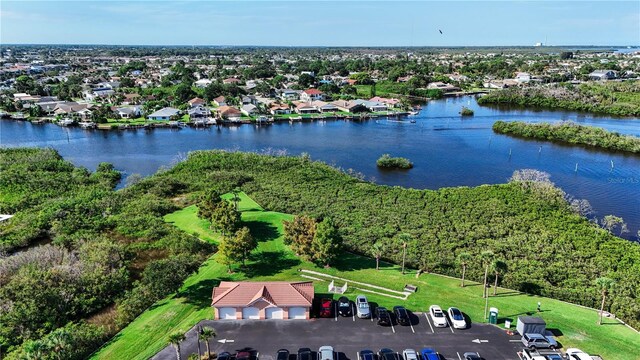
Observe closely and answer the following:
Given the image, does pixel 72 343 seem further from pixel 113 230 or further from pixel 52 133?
pixel 52 133

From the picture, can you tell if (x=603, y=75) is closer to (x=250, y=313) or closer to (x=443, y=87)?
(x=443, y=87)

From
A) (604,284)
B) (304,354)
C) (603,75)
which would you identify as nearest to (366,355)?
(304,354)

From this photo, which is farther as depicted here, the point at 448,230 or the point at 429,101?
the point at 429,101

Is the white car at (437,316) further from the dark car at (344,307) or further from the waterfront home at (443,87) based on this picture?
the waterfront home at (443,87)

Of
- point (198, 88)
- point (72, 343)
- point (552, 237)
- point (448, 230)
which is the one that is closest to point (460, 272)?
point (448, 230)

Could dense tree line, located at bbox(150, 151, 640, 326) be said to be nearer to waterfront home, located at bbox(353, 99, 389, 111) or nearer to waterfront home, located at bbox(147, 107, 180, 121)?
waterfront home, located at bbox(147, 107, 180, 121)

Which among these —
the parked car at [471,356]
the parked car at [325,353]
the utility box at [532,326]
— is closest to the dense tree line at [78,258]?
the parked car at [325,353]

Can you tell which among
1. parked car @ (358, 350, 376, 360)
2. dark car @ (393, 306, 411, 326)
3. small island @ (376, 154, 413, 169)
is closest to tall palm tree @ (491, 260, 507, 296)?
dark car @ (393, 306, 411, 326)
